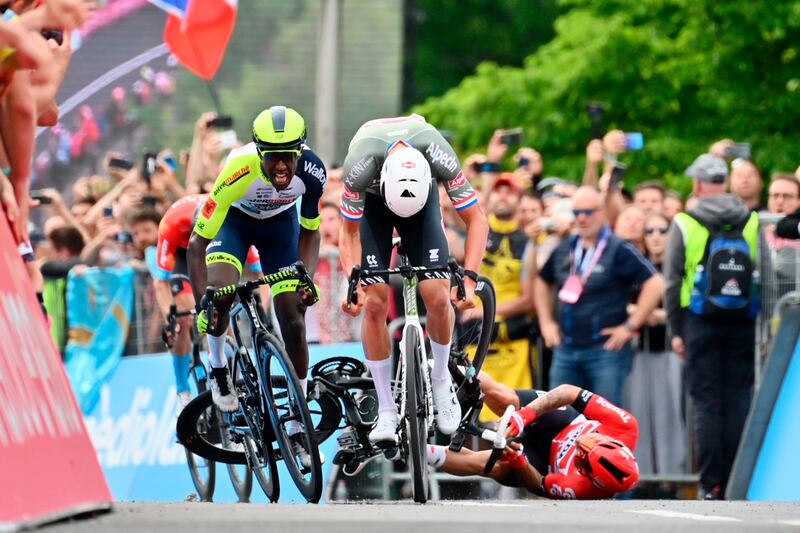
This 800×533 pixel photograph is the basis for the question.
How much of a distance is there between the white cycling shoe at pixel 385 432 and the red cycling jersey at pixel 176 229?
8.37ft

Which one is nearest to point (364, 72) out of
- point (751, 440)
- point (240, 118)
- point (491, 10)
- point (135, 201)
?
point (240, 118)

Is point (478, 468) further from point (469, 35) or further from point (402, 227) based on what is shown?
point (469, 35)

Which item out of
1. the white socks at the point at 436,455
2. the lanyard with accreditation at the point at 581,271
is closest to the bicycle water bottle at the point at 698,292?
the lanyard with accreditation at the point at 581,271

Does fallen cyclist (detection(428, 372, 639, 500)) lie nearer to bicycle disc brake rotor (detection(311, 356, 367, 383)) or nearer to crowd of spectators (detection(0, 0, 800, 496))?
bicycle disc brake rotor (detection(311, 356, 367, 383))

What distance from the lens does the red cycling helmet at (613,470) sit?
12.3 m

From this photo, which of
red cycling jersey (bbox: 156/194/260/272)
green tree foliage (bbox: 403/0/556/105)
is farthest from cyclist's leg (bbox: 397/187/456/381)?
green tree foliage (bbox: 403/0/556/105)

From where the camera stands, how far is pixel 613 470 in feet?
40.4

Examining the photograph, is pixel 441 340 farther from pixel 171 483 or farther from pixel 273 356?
pixel 171 483

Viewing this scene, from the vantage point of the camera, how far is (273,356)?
36.4 feet

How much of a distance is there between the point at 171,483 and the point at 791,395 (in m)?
5.11

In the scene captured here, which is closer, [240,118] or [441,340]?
[441,340]

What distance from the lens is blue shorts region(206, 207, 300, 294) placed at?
11508 mm

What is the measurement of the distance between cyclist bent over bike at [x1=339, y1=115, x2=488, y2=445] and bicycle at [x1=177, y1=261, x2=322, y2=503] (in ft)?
1.49

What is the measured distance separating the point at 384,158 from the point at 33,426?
3.79 meters
